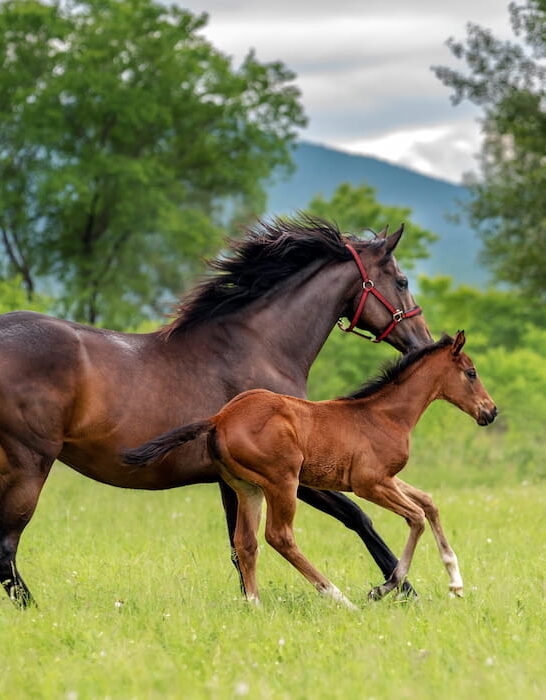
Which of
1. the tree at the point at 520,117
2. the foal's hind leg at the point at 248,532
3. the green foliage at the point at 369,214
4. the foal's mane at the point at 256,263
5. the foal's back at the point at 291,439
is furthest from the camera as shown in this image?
the green foliage at the point at 369,214

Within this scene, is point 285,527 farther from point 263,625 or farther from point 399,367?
point 399,367

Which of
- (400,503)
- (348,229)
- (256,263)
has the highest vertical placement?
(256,263)

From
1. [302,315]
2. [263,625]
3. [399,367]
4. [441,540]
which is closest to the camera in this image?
[263,625]

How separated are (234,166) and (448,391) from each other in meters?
30.0

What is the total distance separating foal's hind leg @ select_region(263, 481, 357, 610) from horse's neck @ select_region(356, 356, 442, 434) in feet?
3.20

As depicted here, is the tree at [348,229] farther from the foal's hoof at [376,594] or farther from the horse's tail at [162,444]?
the horse's tail at [162,444]

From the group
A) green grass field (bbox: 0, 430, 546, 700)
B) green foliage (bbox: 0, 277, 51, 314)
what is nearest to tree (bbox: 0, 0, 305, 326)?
green foliage (bbox: 0, 277, 51, 314)

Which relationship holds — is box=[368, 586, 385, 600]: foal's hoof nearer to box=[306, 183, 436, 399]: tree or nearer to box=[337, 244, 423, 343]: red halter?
box=[337, 244, 423, 343]: red halter

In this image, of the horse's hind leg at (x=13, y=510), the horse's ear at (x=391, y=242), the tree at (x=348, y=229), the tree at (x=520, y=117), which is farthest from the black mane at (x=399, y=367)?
the tree at (x=348, y=229)

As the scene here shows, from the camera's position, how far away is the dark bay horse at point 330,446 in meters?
6.26

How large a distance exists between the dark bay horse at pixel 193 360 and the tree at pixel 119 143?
82.4 feet

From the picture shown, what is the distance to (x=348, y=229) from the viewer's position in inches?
1389

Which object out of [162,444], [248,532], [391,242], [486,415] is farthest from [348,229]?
[162,444]

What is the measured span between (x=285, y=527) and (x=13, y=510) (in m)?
1.68
